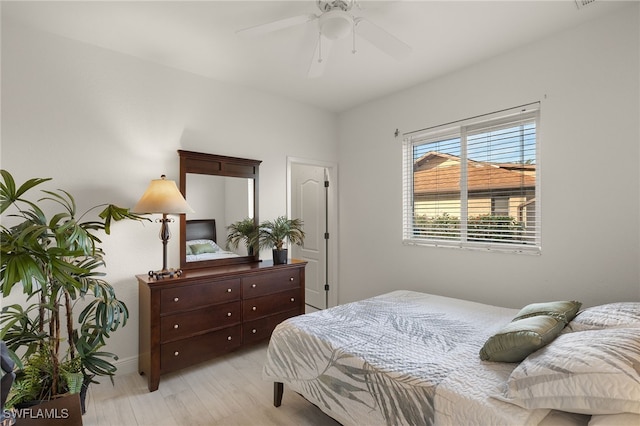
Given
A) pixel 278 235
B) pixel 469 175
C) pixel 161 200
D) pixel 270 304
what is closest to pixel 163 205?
pixel 161 200

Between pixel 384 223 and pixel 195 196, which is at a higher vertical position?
pixel 195 196

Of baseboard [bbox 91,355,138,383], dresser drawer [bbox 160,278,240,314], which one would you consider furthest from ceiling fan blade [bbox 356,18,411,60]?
baseboard [bbox 91,355,138,383]

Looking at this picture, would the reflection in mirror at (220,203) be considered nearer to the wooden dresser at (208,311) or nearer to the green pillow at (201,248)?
the green pillow at (201,248)

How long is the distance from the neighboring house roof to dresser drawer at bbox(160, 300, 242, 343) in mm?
2326

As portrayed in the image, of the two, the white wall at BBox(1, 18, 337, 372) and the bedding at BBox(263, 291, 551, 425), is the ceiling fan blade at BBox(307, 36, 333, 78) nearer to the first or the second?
the white wall at BBox(1, 18, 337, 372)

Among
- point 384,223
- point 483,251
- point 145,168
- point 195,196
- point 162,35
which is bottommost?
point 483,251

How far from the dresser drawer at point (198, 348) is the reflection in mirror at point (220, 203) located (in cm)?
77

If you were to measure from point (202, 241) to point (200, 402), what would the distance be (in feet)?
4.75

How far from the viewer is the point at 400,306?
100 inches

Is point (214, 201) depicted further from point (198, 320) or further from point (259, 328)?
point (259, 328)

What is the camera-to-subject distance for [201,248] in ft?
10.4

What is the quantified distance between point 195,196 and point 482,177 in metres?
2.81

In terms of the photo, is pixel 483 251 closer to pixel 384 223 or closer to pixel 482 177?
pixel 482 177

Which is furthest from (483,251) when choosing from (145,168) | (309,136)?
(145,168)
